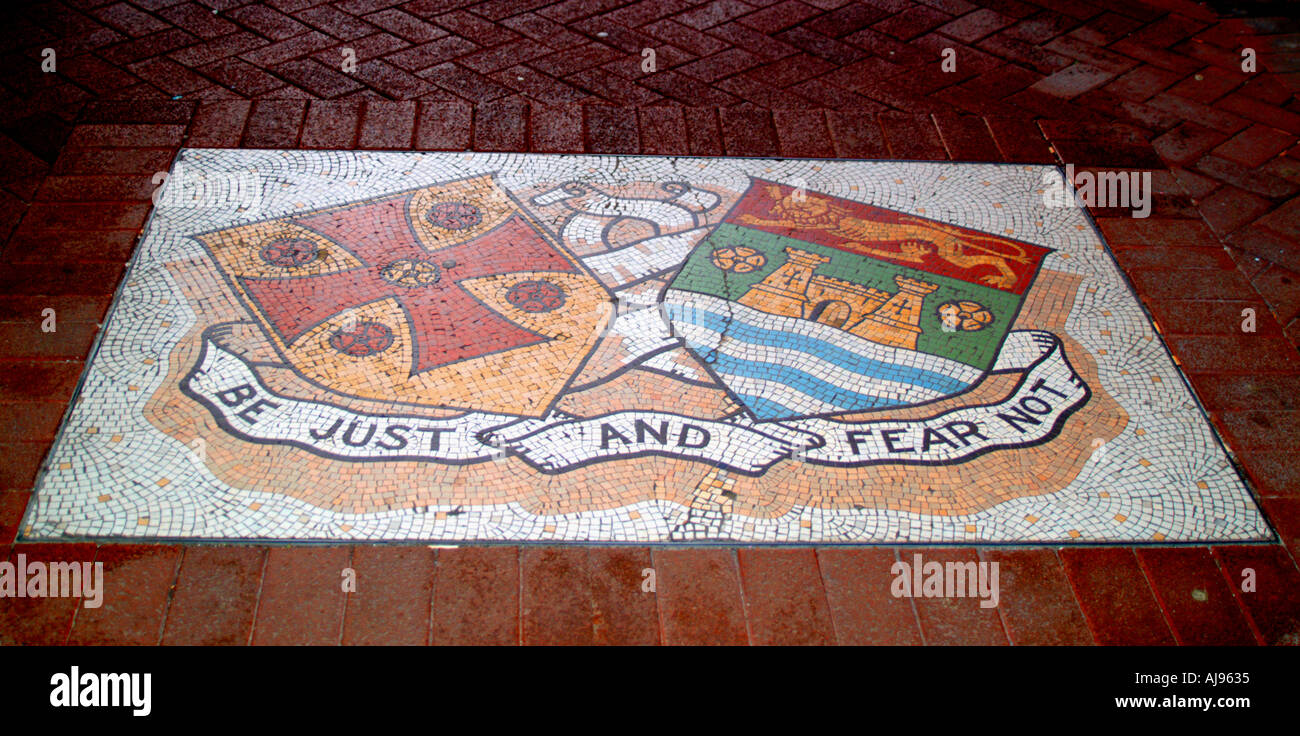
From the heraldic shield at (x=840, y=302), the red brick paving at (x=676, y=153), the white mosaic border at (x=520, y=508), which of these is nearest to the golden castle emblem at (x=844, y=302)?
the heraldic shield at (x=840, y=302)

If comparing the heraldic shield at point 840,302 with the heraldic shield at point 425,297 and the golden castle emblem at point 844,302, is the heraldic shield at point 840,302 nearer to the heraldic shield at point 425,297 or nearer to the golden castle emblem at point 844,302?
the golden castle emblem at point 844,302

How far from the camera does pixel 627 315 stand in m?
3.57

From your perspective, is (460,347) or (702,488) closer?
(702,488)

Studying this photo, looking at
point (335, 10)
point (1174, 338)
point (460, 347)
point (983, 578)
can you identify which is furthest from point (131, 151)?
point (1174, 338)

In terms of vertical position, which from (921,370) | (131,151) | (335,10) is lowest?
(921,370)

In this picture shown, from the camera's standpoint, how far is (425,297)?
3.58 meters

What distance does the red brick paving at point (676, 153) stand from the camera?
2.63 metres

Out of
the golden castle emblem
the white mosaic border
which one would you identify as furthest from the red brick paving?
the golden castle emblem

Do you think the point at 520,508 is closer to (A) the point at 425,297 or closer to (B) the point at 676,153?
(A) the point at 425,297

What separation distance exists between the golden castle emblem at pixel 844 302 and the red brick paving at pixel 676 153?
0.97m

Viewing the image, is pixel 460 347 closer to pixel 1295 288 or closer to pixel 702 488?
pixel 702 488

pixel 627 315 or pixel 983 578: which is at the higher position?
pixel 627 315

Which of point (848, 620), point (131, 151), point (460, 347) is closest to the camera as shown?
point (848, 620)

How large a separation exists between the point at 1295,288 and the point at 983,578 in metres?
2.27
